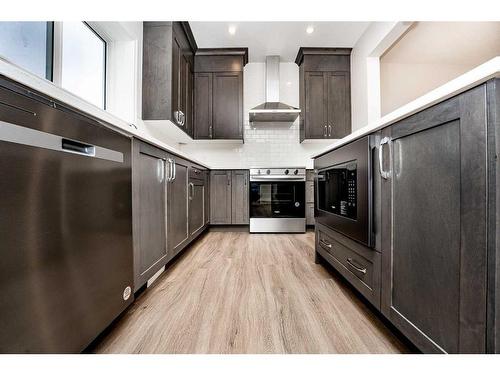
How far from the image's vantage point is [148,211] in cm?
121

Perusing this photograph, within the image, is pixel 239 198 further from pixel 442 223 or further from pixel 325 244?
pixel 442 223

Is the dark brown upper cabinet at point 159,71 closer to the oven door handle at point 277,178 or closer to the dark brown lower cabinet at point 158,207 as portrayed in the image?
the dark brown lower cabinet at point 158,207

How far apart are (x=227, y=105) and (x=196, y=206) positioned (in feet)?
5.16

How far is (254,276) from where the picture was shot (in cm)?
149

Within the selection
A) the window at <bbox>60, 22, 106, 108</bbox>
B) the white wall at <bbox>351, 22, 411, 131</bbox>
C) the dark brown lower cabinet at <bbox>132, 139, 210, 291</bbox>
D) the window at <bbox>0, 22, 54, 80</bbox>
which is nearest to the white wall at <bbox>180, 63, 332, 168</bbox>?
the white wall at <bbox>351, 22, 411, 131</bbox>

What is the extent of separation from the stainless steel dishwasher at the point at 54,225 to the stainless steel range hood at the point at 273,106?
2.48 m

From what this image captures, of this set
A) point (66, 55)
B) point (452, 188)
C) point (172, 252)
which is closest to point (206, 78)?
point (66, 55)

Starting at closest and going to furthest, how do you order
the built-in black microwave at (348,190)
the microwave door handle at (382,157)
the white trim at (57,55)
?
the microwave door handle at (382,157)
the built-in black microwave at (348,190)
the white trim at (57,55)

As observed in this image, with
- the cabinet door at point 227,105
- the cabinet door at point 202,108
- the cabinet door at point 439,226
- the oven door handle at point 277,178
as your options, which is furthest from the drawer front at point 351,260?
the cabinet door at point 202,108

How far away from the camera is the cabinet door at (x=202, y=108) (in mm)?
3076

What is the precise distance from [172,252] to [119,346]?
779 mm

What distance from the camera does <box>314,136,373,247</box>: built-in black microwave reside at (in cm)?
95

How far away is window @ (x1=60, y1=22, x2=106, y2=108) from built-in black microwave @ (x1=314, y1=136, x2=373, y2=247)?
1.68 m
